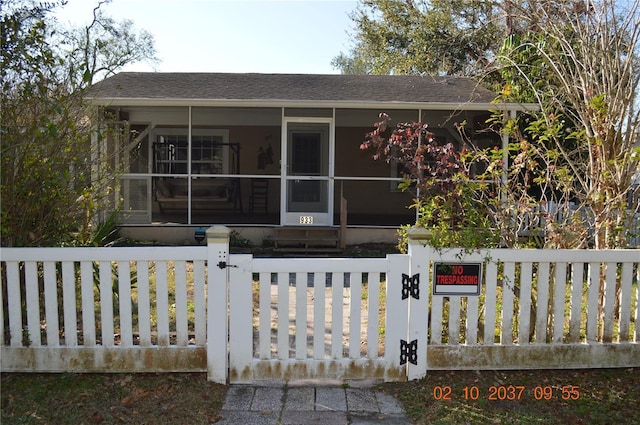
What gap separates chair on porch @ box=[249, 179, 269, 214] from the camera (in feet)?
39.6

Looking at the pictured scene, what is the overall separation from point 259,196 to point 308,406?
9.19 metres

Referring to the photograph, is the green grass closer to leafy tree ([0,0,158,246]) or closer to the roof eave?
leafy tree ([0,0,158,246])

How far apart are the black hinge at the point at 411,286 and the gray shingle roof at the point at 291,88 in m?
6.52

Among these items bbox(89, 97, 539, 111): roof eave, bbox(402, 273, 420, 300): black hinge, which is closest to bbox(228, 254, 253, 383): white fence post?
bbox(402, 273, 420, 300): black hinge

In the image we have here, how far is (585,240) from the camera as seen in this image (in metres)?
4.03

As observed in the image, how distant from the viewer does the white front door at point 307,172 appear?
10094 mm

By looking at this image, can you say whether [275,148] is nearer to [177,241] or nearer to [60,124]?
[177,241]

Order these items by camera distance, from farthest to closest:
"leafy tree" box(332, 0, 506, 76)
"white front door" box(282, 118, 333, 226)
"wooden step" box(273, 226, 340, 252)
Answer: "leafy tree" box(332, 0, 506, 76)
"white front door" box(282, 118, 333, 226)
"wooden step" box(273, 226, 340, 252)

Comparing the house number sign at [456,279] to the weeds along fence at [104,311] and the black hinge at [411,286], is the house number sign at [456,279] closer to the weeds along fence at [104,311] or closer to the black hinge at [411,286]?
the black hinge at [411,286]

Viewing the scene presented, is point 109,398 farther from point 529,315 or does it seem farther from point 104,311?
point 529,315

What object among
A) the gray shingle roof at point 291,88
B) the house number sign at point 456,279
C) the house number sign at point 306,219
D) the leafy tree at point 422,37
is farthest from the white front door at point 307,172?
the leafy tree at point 422,37

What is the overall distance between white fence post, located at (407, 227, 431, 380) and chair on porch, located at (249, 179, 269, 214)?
8.82m

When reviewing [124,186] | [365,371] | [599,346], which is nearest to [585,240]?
[599,346]

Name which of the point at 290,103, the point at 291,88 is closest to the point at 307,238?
the point at 290,103
